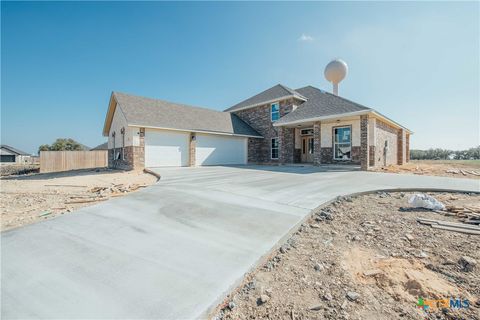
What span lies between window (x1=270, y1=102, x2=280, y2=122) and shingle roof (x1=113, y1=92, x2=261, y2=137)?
7.38 feet

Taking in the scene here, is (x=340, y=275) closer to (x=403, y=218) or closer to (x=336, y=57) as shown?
(x=403, y=218)

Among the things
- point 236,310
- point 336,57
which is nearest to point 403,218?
point 236,310

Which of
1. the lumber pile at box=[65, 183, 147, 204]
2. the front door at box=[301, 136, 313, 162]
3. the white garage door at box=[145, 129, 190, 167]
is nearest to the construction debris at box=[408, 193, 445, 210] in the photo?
the lumber pile at box=[65, 183, 147, 204]

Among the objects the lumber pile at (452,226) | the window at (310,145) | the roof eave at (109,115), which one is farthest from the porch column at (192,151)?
the lumber pile at (452,226)

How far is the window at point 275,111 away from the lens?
17.4 m

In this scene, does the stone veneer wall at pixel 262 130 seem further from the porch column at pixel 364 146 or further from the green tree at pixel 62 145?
the green tree at pixel 62 145

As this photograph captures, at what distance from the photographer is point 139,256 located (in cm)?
252

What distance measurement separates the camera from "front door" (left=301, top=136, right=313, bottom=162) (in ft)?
52.1

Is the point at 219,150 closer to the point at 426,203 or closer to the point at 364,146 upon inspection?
the point at 364,146

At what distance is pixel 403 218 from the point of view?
152 inches

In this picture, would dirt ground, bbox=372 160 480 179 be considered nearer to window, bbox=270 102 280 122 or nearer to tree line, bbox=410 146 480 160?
window, bbox=270 102 280 122

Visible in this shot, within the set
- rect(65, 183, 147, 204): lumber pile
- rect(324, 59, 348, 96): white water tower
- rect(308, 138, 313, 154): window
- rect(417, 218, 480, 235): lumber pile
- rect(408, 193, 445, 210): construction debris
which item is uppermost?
rect(324, 59, 348, 96): white water tower

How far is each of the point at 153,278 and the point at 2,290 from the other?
1.43 m

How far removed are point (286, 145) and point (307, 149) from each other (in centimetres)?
196
